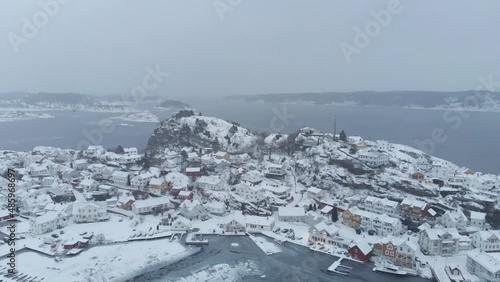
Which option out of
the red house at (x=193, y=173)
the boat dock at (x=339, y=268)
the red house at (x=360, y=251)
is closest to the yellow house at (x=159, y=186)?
the red house at (x=193, y=173)

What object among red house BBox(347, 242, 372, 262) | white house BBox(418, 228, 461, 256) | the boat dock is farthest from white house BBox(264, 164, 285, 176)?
white house BBox(418, 228, 461, 256)

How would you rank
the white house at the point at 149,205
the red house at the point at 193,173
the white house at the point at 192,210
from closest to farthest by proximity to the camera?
the white house at the point at 192,210, the white house at the point at 149,205, the red house at the point at 193,173

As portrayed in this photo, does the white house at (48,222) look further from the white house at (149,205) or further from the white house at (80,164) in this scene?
the white house at (80,164)

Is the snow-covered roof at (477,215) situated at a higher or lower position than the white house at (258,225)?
higher

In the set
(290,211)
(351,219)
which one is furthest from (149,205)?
(351,219)

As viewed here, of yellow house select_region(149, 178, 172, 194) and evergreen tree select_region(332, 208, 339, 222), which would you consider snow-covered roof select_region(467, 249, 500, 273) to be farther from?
yellow house select_region(149, 178, 172, 194)

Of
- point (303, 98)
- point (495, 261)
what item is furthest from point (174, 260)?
point (303, 98)

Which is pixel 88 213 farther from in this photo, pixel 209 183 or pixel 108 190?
pixel 209 183
